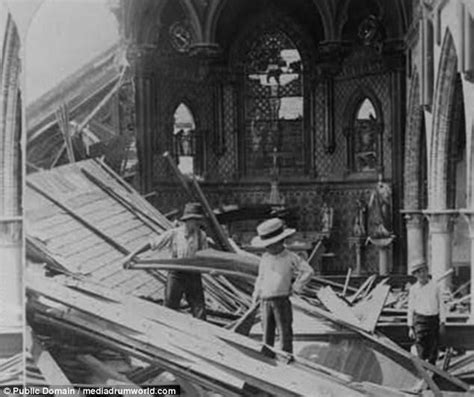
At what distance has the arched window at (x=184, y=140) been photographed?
331cm

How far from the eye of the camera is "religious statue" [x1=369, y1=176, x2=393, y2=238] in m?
3.35

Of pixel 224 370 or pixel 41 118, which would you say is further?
pixel 41 118

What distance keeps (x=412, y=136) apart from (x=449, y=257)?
0.43m

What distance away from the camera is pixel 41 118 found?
10.5ft

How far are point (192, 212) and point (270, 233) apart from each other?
283mm

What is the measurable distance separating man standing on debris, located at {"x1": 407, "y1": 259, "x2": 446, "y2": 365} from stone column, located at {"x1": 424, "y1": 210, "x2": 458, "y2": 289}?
0.30 ft

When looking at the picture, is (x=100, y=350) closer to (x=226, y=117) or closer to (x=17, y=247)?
(x=17, y=247)

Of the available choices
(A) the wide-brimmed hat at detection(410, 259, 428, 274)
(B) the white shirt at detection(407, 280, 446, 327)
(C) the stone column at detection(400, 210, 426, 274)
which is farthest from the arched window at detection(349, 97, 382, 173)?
(B) the white shirt at detection(407, 280, 446, 327)

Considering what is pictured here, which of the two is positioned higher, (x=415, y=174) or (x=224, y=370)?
(x=415, y=174)

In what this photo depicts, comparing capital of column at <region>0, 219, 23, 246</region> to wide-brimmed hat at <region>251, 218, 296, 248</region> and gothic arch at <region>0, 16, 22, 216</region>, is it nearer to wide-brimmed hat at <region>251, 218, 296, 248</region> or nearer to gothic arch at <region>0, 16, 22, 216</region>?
gothic arch at <region>0, 16, 22, 216</region>

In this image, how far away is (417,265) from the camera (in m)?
3.25

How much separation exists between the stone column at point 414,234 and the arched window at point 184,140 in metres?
0.73

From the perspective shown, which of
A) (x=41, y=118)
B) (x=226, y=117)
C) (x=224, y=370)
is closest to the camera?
(x=224, y=370)

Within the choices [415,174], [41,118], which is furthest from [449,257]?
[41,118]
